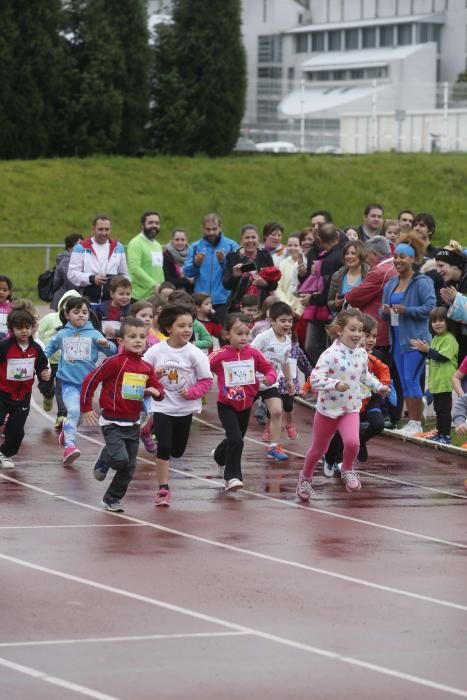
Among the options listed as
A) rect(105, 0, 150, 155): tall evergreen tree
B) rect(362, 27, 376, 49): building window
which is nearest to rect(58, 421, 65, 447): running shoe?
rect(105, 0, 150, 155): tall evergreen tree

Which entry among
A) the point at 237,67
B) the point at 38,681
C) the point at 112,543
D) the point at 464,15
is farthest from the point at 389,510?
the point at 464,15

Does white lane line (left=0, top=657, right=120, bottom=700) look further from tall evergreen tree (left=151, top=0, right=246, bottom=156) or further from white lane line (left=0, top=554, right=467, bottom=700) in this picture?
tall evergreen tree (left=151, top=0, right=246, bottom=156)

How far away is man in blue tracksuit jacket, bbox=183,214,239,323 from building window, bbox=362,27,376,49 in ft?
186

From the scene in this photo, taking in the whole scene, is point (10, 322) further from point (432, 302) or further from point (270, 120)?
point (270, 120)

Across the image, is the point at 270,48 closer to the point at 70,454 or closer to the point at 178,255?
the point at 178,255

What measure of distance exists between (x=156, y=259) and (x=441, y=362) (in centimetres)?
501

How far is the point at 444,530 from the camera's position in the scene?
41.5 ft

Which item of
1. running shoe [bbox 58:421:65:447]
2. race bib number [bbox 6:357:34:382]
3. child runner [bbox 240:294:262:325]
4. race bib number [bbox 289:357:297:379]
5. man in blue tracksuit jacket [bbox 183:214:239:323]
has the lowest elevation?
running shoe [bbox 58:421:65:447]

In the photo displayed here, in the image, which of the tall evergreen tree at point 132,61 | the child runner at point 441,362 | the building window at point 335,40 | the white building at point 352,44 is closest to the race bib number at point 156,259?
the child runner at point 441,362

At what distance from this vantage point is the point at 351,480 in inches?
555

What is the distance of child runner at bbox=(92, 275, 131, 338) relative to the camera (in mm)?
17375

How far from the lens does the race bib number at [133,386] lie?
42.7 feet

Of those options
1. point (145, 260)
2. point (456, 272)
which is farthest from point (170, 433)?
point (145, 260)

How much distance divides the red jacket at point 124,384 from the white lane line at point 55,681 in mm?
4639
